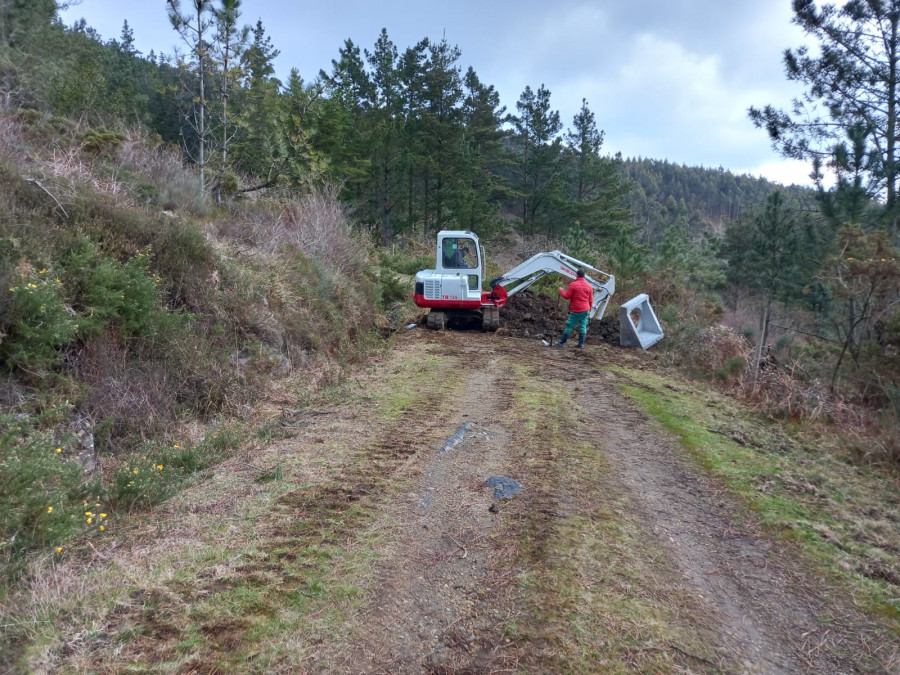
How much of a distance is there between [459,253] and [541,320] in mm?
2957

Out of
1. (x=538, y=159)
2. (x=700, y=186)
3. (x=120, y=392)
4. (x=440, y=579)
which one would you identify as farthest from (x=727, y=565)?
(x=700, y=186)

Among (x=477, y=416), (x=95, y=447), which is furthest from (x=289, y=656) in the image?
(x=477, y=416)

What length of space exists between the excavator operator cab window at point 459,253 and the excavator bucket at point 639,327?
3831 mm

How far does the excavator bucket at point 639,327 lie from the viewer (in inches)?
482

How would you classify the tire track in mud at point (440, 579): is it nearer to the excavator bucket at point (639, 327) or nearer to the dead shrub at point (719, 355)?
the dead shrub at point (719, 355)

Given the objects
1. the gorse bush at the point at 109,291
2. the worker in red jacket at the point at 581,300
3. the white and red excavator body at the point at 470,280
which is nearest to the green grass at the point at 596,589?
the gorse bush at the point at 109,291

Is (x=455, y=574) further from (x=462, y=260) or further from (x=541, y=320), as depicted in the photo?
(x=541, y=320)

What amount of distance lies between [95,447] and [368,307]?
7754 mm

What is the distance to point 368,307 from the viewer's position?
488 inches

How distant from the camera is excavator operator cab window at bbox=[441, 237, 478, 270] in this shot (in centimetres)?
1294

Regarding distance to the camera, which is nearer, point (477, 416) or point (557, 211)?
point (477, 416)

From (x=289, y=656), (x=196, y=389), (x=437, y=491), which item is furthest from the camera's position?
(x=196, y=389)

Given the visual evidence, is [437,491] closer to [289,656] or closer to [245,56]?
[289,656]

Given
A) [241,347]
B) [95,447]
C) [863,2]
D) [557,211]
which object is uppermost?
[863,2]
